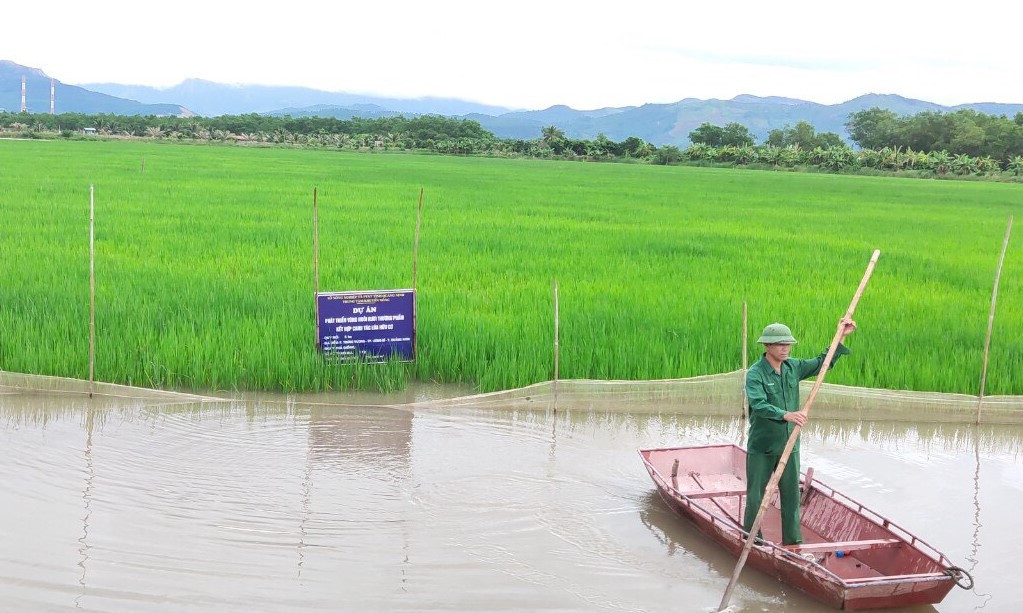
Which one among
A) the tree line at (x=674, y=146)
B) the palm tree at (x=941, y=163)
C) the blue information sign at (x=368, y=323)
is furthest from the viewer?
the tree line at (x=674, y=146)

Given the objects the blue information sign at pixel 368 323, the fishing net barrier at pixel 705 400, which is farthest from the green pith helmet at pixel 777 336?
the blue information sign at pixel 368 323

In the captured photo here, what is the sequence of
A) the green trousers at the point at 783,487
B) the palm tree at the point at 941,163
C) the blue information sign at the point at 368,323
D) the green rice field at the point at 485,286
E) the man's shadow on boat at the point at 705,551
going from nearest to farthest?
the man's shadow on boat at the point at 705,551 < the green trousers at the point at 783,487 < the blue information sign at the point at 368,323 < the green rice field at the point at 485,286 < the palm tree at the point at 941,163

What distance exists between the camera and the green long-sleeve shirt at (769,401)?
4281 mm

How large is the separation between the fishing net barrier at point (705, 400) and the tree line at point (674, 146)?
46.8m

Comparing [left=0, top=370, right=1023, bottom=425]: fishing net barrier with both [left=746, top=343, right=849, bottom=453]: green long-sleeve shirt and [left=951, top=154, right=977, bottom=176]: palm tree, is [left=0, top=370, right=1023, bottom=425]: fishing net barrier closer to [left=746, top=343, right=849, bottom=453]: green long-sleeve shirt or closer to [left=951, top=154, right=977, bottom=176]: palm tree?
[left=746, top=343, right=849, bottom=453]: green long-sleeve shirt

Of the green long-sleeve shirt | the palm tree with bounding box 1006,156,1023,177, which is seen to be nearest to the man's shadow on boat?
the green long-sleeve shirt

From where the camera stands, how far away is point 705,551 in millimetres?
4758

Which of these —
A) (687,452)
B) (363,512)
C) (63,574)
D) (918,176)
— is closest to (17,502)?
(63,574)

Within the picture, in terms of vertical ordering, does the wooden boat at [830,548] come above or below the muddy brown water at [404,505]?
above

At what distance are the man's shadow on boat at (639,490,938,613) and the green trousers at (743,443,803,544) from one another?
24 centimetres

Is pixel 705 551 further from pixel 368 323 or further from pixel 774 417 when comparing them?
pixel 368 323

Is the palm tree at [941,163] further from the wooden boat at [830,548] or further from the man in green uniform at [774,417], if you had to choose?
the man in green uniform at [774,417]

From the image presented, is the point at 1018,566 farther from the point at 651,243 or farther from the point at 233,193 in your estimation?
the point at 233,193

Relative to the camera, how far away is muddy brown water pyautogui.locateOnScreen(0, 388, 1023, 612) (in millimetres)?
4199
